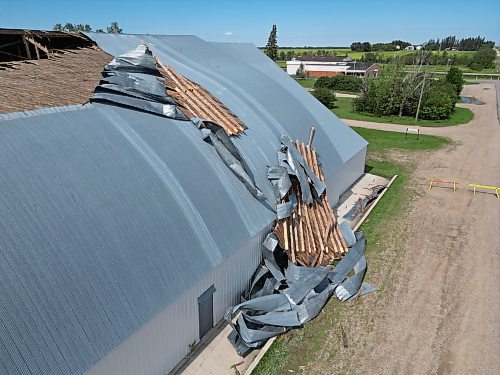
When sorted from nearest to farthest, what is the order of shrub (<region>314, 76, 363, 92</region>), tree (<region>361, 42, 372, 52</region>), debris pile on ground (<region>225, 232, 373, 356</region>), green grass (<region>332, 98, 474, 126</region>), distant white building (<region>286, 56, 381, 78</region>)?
debris pile on ground (<region>225, 232, 373, 356</region>) → green grass (<region>332, 98, 474, 126</region>) → shrub (<region>314, 76, 363, 92</region>) → distant white building (<region>286, 56, 381, 78</region>) → tree (<region>361, 42, 372, 52</region>)

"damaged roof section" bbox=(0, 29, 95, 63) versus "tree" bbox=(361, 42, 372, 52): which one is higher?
"damaged roof section" bbox=(0, 29, 95, 63)

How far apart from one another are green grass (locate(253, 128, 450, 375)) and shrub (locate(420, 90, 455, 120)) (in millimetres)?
18490

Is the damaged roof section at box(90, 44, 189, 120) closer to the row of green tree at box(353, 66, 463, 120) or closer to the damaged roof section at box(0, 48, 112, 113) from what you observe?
the damaged roof section at box(0, 48, 112, 113)

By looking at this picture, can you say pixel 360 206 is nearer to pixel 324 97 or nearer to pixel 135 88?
pixel 135 88

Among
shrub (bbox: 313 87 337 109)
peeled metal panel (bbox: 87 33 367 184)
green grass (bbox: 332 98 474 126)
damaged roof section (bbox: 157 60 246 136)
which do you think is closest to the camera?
damaged roof section (bbox: 157 60 246 136)

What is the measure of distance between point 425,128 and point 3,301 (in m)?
40.5

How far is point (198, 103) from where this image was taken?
15.9 meters

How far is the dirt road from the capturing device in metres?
10.9

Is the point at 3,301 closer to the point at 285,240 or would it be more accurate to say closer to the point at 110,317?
the point at 110,317

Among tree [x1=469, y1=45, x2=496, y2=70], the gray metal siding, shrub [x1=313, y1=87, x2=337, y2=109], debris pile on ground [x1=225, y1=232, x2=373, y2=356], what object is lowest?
tree [x1=469, y1=45, x2=496, y2=70]

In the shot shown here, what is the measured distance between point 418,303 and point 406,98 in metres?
36.5

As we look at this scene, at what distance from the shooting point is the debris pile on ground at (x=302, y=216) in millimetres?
14000

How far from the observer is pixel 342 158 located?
20.5 meters

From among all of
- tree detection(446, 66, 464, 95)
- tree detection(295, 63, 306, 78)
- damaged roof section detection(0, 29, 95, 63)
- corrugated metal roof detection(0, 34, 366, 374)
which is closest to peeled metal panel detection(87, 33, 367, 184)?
damaged roof section detection(0, 29, 95, 63)
